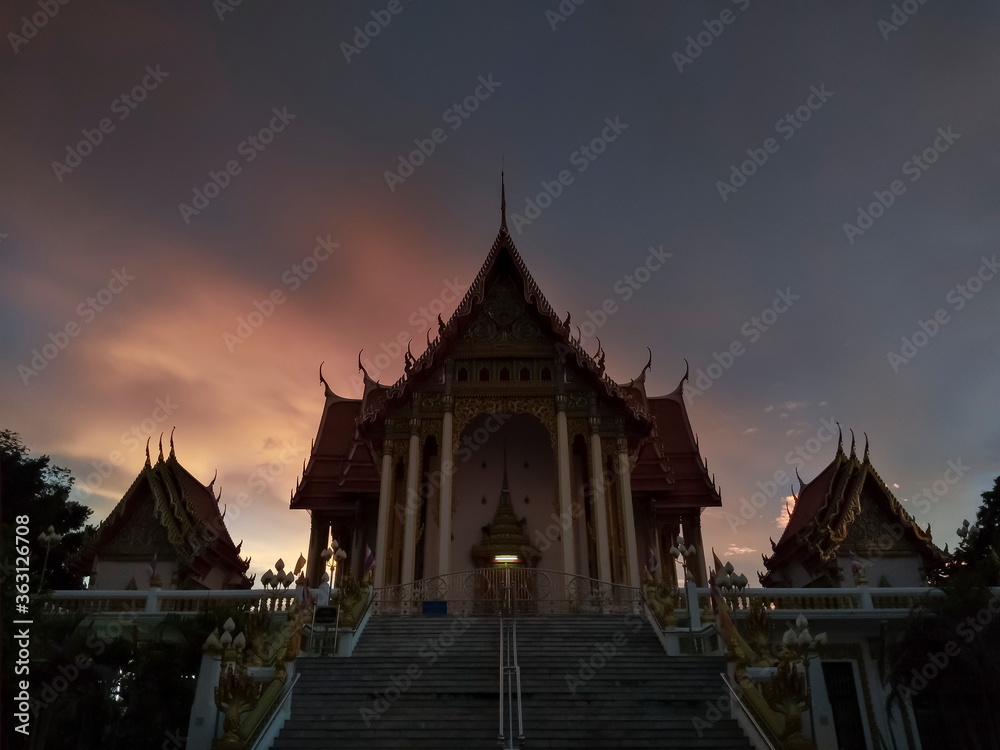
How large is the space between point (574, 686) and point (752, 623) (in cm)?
243

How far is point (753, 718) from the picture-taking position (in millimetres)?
8430

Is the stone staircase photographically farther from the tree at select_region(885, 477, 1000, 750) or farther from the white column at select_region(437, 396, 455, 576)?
the white column at select_region(437, 396, 455, 576)

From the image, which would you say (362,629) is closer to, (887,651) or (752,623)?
(752,623)

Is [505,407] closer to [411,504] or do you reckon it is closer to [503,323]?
[503,323]

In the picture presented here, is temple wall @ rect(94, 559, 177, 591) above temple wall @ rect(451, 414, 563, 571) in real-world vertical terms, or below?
below

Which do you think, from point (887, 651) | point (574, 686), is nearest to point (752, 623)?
point (574, 686)

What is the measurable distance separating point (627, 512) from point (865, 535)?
5.30m

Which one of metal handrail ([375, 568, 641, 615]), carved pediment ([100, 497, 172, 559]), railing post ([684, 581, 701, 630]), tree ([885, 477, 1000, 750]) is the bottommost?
tree ([885, 477, 1000, 750])

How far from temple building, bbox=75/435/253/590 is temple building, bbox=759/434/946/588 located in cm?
1393

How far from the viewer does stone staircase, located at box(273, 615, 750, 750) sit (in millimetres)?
8523

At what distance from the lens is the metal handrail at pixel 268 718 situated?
8.03 meters

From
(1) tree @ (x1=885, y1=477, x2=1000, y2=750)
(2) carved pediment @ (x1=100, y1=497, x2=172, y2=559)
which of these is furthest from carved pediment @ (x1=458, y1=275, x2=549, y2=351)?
(1) tree @ (x1=885, y1=477, x2=1000, y2=750)

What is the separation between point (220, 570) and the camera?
19.3 metres

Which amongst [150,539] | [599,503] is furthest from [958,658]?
[150,539]
